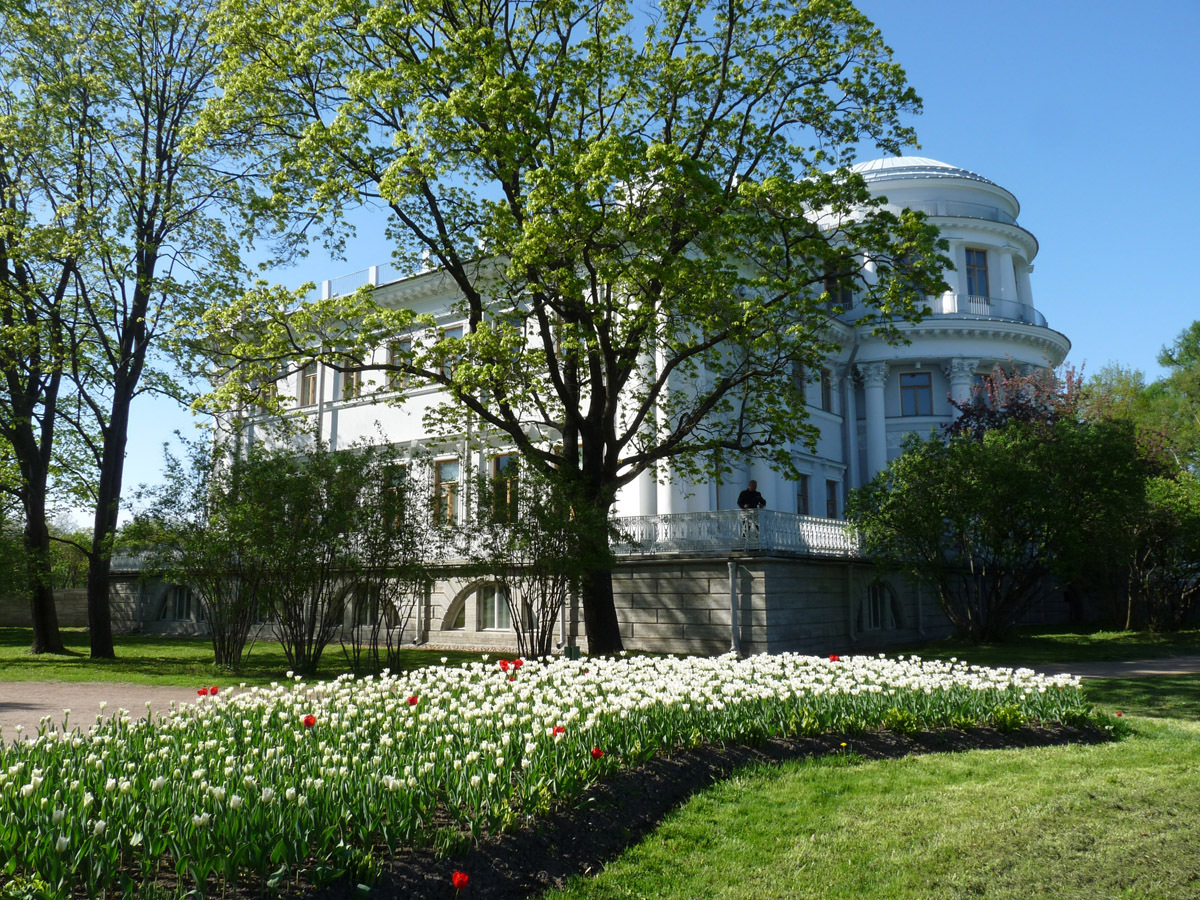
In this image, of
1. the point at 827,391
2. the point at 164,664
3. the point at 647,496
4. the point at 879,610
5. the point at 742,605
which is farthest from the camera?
the point at 827,391

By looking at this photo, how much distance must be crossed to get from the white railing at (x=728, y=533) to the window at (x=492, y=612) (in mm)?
4237

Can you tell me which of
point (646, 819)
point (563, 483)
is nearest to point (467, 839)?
point (646, 819)

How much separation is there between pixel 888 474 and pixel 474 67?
13.2m

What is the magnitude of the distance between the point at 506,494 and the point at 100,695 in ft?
22.9

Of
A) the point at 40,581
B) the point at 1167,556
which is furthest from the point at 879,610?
the point at 40,581

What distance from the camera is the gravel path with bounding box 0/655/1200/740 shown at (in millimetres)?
10938

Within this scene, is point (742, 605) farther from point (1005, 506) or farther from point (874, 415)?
point (874, 415)

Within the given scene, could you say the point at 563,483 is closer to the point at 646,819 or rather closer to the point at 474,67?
the point at 474,67

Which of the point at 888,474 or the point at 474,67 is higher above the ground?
the point at 474,67

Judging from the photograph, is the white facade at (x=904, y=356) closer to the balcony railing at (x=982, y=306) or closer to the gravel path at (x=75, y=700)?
the balcony railing at (x=982, y=306)

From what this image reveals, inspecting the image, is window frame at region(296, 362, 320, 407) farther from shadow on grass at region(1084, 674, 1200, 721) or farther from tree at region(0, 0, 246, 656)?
shadow on grass at region(1084, 674, 1200, 721)

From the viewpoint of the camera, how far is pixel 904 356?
3431cm

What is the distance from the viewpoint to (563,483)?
16.6m

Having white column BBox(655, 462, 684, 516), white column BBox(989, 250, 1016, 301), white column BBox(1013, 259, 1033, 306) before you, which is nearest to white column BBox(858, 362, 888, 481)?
white column BBox(989, 250, 1016, 301)
